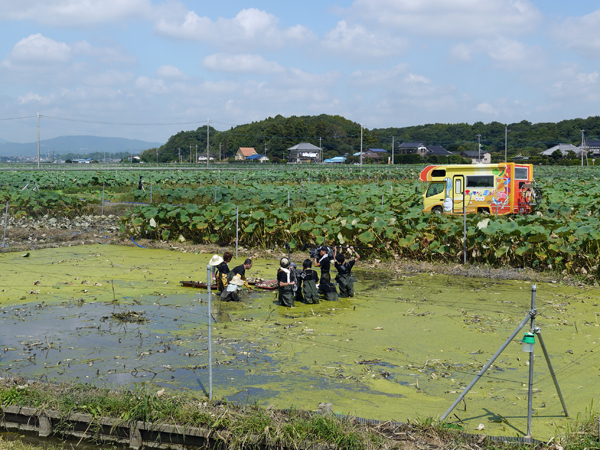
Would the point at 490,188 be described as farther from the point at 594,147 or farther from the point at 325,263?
the point at 594,147

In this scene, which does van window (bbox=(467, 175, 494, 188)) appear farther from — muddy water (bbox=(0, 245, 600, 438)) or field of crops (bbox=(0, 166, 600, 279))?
muddy water (bbox=(0, 245, 600, 438))

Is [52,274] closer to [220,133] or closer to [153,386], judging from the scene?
[153,386]

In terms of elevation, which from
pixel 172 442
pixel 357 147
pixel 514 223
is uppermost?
pixel 357 147

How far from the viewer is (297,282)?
11.7m

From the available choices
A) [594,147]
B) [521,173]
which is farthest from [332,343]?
[594,147]

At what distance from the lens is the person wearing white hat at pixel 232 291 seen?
11.6m

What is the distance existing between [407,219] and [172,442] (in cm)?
1138

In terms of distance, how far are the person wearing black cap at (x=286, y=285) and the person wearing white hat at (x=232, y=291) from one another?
0.94m

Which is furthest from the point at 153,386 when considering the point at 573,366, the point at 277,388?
the point at 573,366

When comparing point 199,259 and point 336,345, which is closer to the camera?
point 336,345

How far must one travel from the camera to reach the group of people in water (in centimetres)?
1125

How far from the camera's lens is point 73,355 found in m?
8.23

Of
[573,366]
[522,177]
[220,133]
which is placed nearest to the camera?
[573,366]

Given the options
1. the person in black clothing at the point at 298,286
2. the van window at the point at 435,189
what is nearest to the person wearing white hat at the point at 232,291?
the person in black clothing at the point at 298,286
